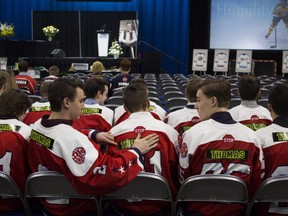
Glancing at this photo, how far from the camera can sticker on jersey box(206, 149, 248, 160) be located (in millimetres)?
2754

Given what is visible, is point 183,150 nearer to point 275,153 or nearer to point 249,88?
point 275,153

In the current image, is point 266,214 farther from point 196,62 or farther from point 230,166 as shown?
point 196,62

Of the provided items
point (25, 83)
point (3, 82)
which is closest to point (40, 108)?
point (3, 82)

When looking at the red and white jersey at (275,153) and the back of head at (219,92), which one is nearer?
the red and white jersey at (275,153)

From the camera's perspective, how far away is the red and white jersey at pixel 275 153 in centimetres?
287

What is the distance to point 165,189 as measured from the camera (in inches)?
105

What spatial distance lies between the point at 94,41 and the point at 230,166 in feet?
64.6

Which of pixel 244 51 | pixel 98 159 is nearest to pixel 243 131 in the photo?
pixel 98 159

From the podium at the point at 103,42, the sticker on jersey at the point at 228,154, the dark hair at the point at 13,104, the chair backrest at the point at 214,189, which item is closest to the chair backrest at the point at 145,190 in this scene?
the chair backrest at the point at 214,189

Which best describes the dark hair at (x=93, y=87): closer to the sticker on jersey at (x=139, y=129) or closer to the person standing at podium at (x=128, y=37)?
the sticker on jersey at (x=139, y=129)

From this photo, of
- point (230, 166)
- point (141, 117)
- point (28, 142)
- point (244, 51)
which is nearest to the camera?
point (230, 166)

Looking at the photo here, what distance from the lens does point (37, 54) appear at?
18078 millimetres

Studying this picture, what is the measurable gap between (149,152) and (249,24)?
57.9ft

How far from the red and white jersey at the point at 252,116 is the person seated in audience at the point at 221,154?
1.53m
